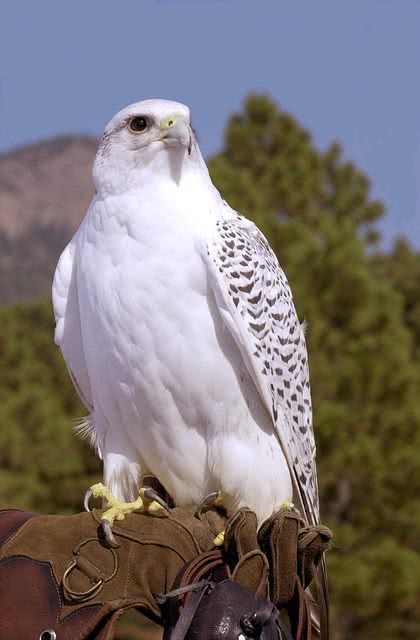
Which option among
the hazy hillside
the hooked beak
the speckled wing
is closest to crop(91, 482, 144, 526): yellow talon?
the speckled wing

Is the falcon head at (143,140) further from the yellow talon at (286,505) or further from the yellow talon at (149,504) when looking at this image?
the yellow talon at (286,505)

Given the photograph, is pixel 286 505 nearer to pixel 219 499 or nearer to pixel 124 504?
pixel 219 499

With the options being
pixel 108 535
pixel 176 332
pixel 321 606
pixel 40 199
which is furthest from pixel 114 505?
pixel 40 199

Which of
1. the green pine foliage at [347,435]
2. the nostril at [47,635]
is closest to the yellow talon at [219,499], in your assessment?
the nostril at [47,635]

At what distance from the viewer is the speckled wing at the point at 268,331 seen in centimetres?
320

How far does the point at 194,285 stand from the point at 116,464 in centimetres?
63

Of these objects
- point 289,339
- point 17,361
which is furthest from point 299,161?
point 289,339

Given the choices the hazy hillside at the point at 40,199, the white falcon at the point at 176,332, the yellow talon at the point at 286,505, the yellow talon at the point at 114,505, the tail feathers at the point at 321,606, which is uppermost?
the hazy hillside at the point at 40,199

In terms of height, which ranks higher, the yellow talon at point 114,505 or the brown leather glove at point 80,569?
the yellow talon at point 114,505

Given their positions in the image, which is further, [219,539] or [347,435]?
[347,435]

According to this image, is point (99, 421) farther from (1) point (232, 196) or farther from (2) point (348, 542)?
(1) point (232, 196)

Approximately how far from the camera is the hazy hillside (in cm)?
7762

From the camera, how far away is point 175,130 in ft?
10.5

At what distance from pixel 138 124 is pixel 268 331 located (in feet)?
2.49
